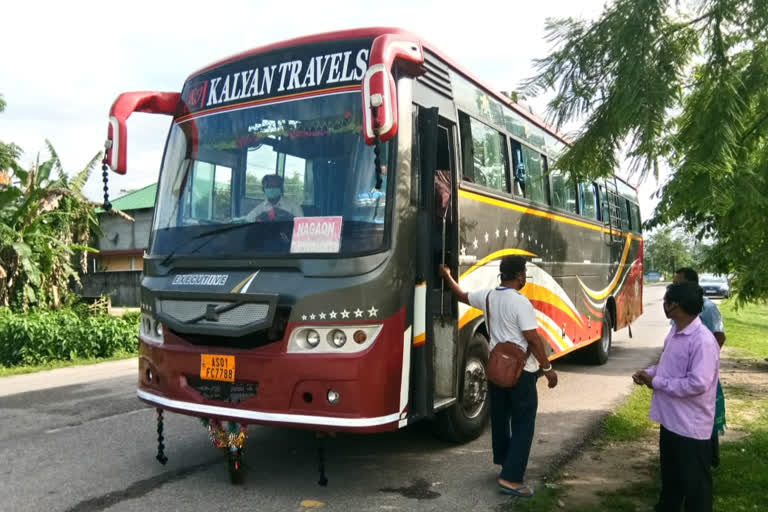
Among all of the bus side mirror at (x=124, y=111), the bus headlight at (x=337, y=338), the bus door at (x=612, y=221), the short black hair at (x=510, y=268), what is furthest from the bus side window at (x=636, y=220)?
the bus headlight at (x=337, y=338)

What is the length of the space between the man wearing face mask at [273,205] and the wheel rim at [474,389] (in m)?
2.24

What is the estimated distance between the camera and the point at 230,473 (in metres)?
5.44

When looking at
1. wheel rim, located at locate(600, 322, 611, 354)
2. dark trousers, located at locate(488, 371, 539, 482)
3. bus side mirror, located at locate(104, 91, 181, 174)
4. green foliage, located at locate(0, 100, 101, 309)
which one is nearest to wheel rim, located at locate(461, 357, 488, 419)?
dark trousers, located at locate(488, 371, 539, 482)

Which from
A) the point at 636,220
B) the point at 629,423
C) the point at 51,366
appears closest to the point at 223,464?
the point at 629,423

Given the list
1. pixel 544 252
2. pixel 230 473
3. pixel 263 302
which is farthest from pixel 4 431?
pixel 544 252

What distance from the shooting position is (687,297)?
161 inches

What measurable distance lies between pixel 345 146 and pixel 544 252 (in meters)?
4.37

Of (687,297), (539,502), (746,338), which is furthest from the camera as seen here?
(746,338)

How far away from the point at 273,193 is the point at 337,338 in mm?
1254

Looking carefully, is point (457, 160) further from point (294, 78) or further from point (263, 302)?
point (263, 302)

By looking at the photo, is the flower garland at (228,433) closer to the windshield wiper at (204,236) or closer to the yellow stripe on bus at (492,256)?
the windshield wiper at (204,236)

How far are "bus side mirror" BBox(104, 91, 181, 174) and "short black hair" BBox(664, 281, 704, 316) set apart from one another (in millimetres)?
4177

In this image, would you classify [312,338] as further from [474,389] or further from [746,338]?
[746,338]

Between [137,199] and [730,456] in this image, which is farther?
[137,199]
